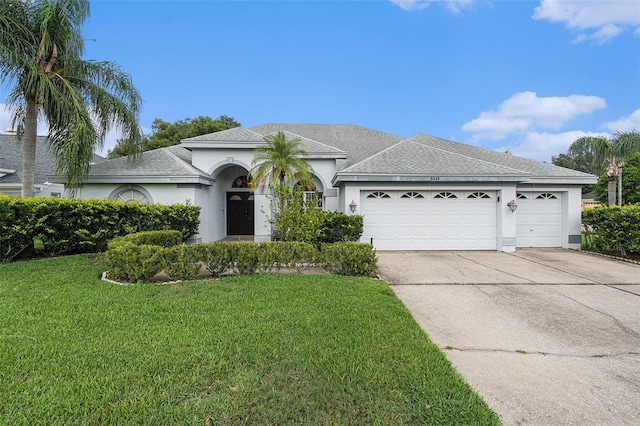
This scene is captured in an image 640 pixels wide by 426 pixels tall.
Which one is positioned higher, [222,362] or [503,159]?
[503,159]

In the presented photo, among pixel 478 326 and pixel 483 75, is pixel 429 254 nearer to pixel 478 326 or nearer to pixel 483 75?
pixel 478 326

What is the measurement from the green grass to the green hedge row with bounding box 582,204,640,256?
10205 mm

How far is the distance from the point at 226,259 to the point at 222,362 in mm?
3903

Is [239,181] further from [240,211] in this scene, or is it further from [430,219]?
[430,219]

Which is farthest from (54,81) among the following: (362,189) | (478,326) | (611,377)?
(611,377)

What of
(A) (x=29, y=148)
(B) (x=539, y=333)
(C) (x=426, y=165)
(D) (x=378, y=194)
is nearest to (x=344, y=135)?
(C) (x=426, y=165)

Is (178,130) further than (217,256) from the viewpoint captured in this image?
Yes

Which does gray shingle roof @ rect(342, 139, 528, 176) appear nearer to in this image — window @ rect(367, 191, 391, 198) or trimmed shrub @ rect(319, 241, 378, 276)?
window @ rect(367, 191, 391, 198)

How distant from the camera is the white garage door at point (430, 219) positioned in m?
11.7

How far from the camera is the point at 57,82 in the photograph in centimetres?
1014

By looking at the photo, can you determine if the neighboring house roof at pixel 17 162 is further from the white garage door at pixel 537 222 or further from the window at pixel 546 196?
the window at pixel 546 196

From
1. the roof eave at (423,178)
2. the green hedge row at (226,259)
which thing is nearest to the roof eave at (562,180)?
the roof eave at (423,178)

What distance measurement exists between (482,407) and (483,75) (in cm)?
1792

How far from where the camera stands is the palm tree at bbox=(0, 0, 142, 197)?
9.26 m
